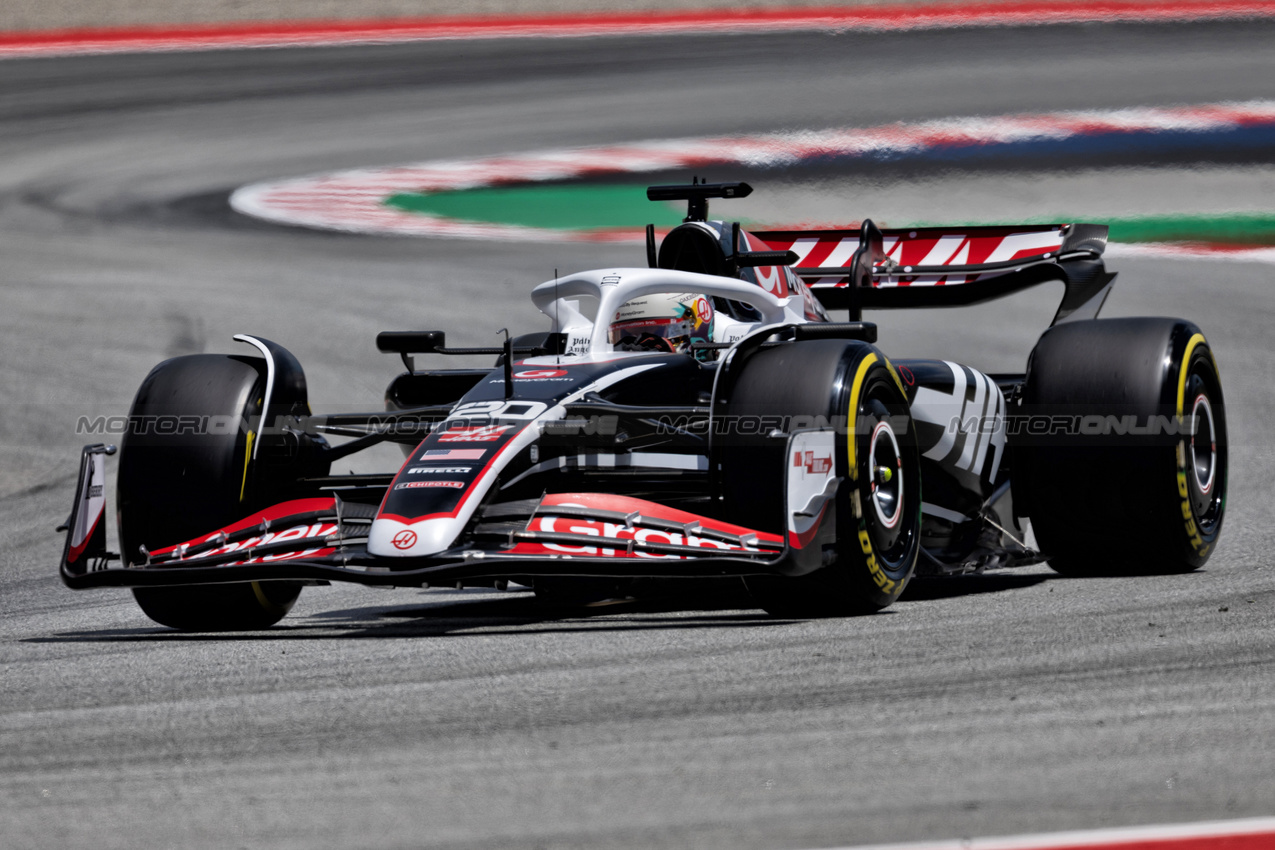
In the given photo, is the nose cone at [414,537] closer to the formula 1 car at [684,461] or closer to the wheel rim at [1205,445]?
the formula 1 car at [684,461]

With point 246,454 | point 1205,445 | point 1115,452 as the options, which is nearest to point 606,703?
point 246,454

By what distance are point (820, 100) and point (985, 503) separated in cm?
1230

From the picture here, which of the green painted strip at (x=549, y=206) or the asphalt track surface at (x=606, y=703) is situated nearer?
the asphalt track surface at (x=606, y=703)

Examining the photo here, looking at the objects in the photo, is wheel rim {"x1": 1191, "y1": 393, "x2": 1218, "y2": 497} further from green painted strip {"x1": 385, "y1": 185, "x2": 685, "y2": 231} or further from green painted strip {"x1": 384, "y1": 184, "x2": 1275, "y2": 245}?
green painted strip {"x1": 385, "y1": 185, "x2": 685, "y2": 231}

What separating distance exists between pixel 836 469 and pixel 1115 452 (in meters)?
2.09

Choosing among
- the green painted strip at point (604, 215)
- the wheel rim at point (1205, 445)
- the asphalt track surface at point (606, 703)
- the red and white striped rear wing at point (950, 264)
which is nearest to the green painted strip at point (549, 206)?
the green painted strip at point (604, 215)

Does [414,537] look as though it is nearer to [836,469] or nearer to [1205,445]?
Result: [836,469]

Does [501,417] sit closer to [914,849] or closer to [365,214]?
[914,849]

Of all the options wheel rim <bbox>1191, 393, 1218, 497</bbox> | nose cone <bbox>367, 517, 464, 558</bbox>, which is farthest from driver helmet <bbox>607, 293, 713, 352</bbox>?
wheel rim <bbox>1191, 393, 1218, 497</bbox>

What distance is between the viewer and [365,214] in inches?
771

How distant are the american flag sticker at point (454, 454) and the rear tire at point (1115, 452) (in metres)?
2.87

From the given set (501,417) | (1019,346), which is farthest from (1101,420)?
(1019,346)

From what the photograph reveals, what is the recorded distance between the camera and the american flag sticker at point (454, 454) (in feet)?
19.5

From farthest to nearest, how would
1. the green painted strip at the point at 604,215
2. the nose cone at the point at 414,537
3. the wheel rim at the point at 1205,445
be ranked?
1. the green painted strip at the point at 604,215
2. the wheel rim at the point at 1205,445
3. the nose cone at the point at 414,537
